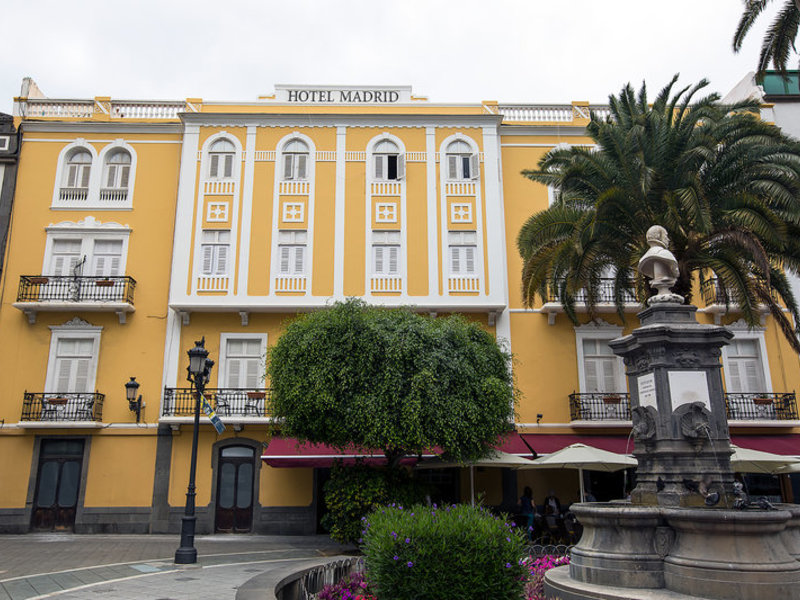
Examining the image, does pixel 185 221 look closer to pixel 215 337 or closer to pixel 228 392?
pixel 215 337

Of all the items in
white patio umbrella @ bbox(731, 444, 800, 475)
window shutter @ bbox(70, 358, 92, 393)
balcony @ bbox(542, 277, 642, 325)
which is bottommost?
white patio umbrella @ bbox(731, 444, 800, 475)

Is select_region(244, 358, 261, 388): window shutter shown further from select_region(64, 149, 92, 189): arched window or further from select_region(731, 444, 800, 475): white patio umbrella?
select_region(731, 444, 800, 475): white patio umbrella

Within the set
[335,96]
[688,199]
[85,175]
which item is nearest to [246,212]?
[335,96]

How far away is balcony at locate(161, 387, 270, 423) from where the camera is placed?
20242 mm

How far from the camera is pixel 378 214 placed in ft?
73.4

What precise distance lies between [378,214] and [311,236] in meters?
2.36

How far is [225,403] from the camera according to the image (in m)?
20.3

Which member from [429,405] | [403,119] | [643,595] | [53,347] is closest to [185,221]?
[53,347]

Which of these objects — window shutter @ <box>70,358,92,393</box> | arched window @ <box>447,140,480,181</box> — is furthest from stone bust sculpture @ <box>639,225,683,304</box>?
window shutter @ <box>70,358,92,393</box>

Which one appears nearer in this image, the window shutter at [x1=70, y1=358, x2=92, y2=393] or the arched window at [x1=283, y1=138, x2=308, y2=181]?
the window shutter at [x1=70, y1=358, x2=92, y2=393]

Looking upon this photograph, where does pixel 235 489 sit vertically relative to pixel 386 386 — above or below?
below

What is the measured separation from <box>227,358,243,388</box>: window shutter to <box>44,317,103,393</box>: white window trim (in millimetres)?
4142

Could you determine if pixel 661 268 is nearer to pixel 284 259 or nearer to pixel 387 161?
pixel 284 259

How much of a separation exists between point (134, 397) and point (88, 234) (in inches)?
233
